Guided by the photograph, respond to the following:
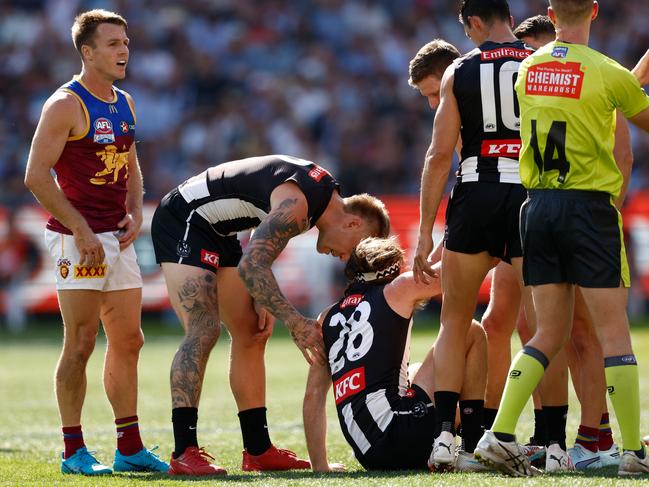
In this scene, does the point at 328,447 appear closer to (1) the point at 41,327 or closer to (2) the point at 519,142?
(2) the point at 519,142

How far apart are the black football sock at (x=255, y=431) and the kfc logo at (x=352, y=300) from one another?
3.39 ft

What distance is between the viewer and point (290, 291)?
16.6 m

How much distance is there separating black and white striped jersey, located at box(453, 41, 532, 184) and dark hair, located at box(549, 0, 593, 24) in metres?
0.48

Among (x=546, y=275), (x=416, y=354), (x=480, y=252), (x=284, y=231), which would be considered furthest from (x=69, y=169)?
(x=416, y=354)

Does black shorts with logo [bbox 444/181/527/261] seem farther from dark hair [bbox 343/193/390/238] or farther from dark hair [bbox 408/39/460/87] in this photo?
dark hair [bbox 408/39/460/87]

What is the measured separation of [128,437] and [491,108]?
106 inches

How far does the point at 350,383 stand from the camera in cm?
563

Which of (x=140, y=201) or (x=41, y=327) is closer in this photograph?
(x=140, y=201)

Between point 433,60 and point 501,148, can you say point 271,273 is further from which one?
point 433,60

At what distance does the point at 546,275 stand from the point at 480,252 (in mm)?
597

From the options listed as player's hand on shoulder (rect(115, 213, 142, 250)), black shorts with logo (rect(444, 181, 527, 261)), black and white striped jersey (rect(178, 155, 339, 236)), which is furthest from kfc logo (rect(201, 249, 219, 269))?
black shorts with logo (rect(444, 181, 527, 261))

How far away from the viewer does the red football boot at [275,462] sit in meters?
6.22

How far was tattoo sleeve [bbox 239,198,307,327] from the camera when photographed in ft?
18.7

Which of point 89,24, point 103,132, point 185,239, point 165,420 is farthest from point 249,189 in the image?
point 165,420
